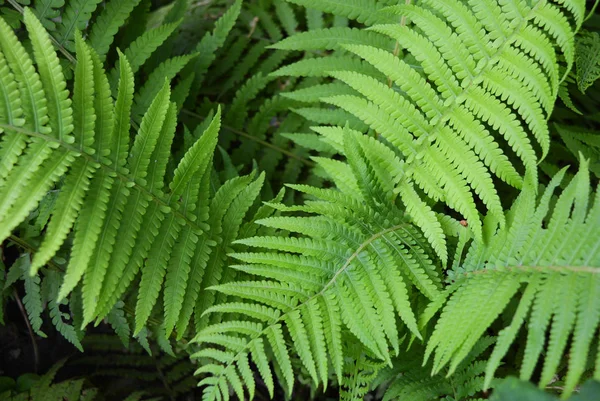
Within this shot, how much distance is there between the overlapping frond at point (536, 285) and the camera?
1209 mm

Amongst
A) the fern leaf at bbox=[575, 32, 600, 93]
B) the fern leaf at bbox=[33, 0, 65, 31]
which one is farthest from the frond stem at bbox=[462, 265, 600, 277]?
the fern leaf at bbox=[33, 0, 65, 31]

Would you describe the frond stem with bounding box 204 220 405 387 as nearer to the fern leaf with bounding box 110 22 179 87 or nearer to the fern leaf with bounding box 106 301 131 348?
the fern leaf with bounding box 106 301 131 348

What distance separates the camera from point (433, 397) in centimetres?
178

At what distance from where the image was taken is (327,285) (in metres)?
1.60

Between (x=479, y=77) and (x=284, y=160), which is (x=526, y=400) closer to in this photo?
(x=479, y=77)

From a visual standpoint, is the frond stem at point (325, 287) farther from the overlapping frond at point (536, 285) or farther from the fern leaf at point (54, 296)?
the fern leaf at point (54, 296)

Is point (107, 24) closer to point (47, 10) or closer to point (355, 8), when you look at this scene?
point (47, 10)

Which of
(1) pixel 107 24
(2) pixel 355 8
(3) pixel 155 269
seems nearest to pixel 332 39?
(2) pixel 355 8

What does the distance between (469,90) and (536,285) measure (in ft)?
2.11

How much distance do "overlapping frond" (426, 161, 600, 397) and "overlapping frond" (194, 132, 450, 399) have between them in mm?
133

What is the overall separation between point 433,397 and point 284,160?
135 cm

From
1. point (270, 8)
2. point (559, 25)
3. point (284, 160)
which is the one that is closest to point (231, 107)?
point (284, 160)

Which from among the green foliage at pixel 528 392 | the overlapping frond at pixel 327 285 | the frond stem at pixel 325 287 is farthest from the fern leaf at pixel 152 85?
the green foliage at pixel 528 392

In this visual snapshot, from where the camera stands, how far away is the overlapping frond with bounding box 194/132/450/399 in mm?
1527
